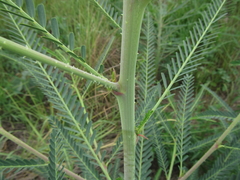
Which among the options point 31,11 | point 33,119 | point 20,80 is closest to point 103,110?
point 33,119

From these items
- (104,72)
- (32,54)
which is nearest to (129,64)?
(32,54)

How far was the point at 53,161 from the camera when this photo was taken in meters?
0.42

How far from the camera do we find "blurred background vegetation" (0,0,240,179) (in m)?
1.34

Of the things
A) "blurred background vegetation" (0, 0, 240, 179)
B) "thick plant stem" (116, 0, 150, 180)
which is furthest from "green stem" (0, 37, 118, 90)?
"blurred background vegetation" (0, 0, 240, 179)

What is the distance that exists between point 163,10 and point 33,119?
4.07ft

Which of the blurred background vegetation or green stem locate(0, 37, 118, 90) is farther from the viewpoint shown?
the blurred background vegetation

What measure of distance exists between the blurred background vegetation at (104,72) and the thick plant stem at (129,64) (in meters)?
0.83

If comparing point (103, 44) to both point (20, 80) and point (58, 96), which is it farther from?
point (58, 96)

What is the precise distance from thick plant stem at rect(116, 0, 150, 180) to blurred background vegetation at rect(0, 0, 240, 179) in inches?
32.6

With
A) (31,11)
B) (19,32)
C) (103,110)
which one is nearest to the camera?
(31,11)

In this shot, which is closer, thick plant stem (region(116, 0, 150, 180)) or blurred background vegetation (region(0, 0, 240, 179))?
thick plant stem (region(116, 0, 150, 180))

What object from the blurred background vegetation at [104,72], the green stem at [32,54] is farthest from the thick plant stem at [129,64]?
the blurred background vegetation at [104,72]

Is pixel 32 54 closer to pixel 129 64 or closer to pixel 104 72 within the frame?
pixel 129 64

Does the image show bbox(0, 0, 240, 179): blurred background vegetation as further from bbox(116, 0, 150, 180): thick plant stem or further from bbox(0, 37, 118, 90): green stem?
bbox(0, 37, 118, 90): green stem
